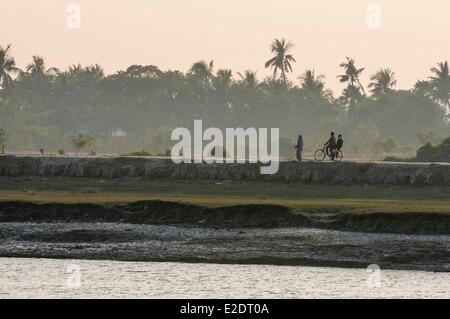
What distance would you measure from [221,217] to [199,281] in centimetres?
1137

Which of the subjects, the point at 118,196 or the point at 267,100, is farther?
the point at 267,100

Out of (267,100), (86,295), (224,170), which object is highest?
(267,100)

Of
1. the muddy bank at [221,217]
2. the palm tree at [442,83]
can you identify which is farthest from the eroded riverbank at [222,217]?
the palm tree at [442,83]

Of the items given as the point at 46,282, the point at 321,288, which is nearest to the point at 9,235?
the point at 46,282

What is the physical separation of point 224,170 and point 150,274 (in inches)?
1090

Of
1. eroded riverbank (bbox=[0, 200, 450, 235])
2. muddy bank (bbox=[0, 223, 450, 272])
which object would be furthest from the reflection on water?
eroded riverbank (bbox=[0, 200, 450, 235])

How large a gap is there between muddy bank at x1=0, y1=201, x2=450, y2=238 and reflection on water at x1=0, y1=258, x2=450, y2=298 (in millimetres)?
6597

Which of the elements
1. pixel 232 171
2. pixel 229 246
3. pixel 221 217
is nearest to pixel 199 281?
pixel 229 246

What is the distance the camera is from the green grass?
51800 mm

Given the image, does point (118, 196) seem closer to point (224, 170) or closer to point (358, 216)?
point (224, 170)

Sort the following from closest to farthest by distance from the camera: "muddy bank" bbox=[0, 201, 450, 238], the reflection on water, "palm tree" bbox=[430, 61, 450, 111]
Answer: the reflection on water
"muddy bank" bbox=[0, 201, 450, 238]
"palm tree" bbox=[430, 61, 450, 111]

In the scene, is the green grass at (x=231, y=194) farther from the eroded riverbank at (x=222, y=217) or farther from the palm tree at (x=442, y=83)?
the palm tree at (x=442, y=83)

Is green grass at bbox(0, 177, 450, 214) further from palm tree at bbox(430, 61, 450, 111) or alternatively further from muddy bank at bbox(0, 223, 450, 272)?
palm tree at bbox(430, 61, 450, 111)

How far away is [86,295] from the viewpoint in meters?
35.9
